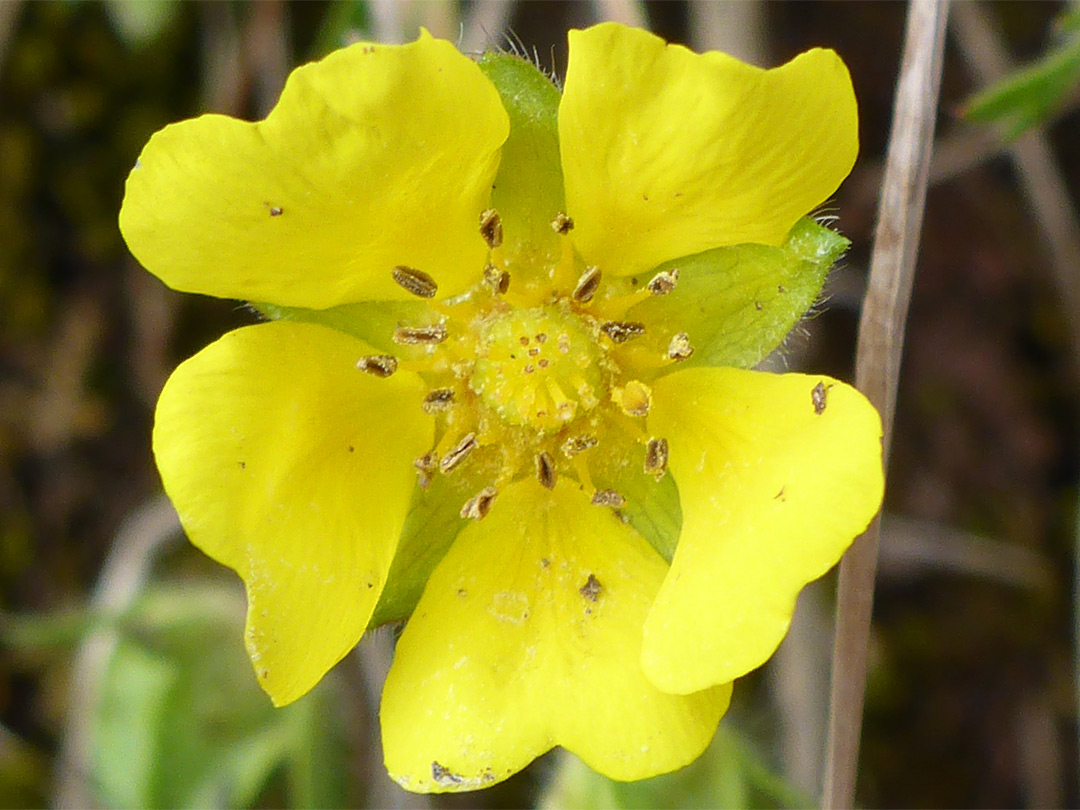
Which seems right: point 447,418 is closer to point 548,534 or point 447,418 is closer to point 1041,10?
point 548,534

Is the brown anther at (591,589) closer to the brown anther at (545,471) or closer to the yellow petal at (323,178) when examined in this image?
the brown anther at (545,471)

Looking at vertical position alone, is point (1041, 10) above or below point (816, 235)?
below

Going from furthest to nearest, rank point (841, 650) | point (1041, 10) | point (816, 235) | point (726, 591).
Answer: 1. point (1041, 10)
2. point (841, 650)
3. point (816, 235)
4. point (726, 591)

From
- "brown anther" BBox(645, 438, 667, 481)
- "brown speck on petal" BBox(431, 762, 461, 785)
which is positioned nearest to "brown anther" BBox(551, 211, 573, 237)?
"brown anther" BBox(645, 438, 667, 481)

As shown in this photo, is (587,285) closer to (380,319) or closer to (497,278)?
(497,278)

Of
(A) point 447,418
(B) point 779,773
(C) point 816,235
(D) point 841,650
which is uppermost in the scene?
(C) point 816,235

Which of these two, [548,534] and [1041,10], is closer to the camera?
[548,534]

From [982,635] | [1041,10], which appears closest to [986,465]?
[982,635]

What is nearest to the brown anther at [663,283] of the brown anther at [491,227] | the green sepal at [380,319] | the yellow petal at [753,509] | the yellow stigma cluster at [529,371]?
the yellow stigma cluster at [529,371]
